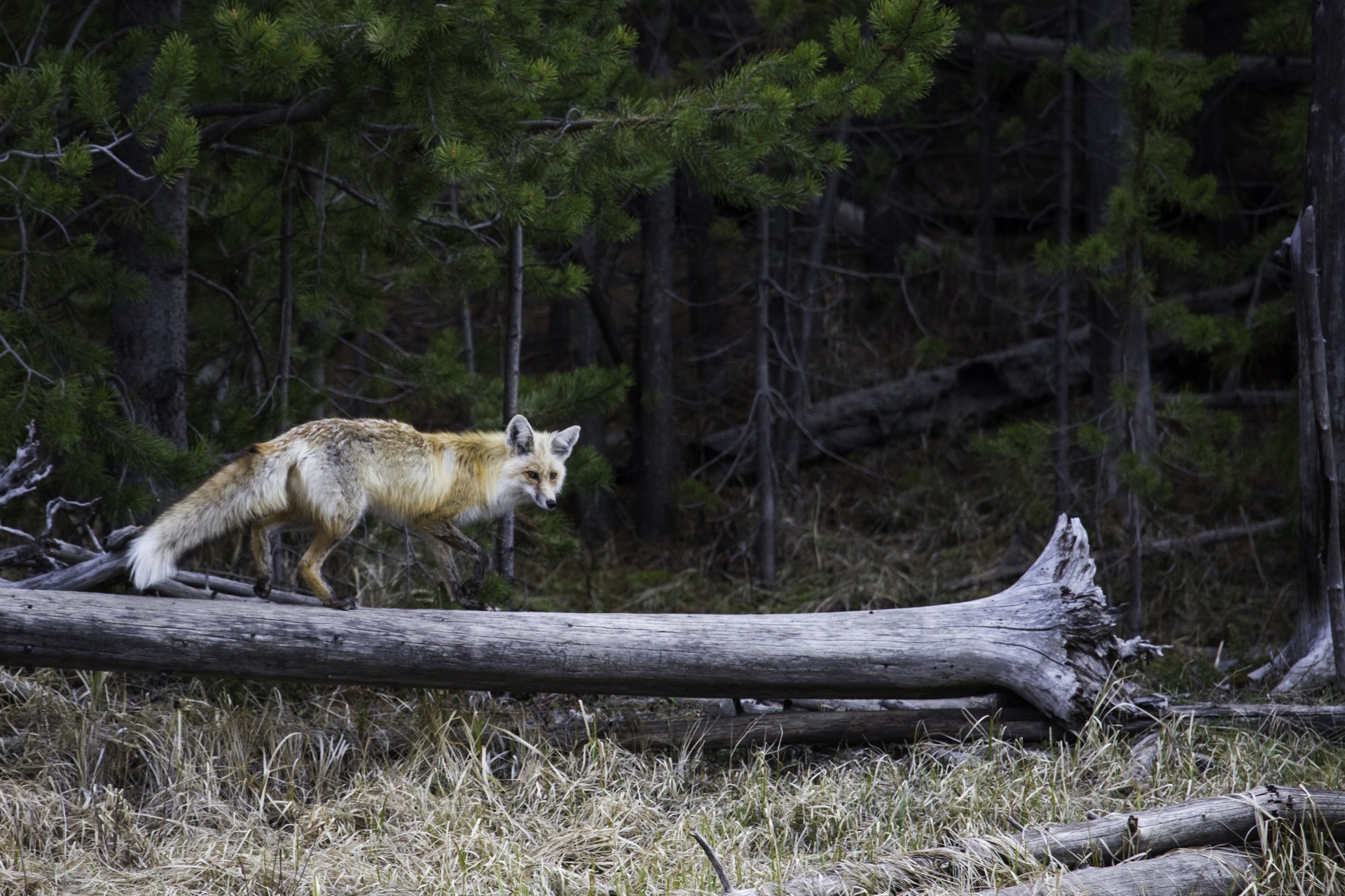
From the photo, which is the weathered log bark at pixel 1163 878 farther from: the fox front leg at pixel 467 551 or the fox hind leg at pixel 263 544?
the fox hind leg at pixel 263 544

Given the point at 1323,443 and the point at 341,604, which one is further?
the point at 1323,443

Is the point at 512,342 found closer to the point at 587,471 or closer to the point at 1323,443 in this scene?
the point at 587,471

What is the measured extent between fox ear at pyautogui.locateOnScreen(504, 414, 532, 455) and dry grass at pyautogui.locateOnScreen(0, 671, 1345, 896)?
143 centimetres

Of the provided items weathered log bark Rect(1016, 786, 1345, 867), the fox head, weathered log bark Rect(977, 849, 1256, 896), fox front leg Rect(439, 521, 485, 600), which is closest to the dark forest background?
fox front leg Rect(439, 521, 485, 600)

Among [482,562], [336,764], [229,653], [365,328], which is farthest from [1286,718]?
[365,328]

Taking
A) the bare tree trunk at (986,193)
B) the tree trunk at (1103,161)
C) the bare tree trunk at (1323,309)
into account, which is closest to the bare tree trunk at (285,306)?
the bare tree trunk at (1323,309)

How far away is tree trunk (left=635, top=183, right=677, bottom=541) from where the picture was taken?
11.2 meters

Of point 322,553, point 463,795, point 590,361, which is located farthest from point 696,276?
point 463,795

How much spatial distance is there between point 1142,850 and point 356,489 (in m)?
3.98

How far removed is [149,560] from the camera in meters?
5.30

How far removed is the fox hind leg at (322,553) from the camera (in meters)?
5.73

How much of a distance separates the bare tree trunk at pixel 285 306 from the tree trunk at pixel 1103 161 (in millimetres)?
6888

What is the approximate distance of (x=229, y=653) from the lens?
551 centimetres

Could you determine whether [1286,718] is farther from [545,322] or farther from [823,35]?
[545,322]
